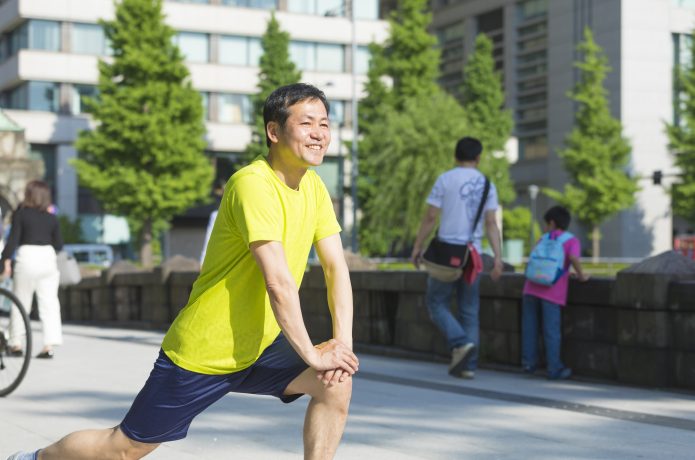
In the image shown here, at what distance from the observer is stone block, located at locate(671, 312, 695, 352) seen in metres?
8.13

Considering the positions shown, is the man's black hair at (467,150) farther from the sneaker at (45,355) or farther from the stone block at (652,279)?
the sneaker at (45,355)

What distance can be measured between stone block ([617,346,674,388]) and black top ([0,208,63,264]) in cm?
492

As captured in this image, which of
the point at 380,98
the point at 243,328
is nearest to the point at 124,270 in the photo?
the point at 243,328

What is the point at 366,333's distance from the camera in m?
12.0

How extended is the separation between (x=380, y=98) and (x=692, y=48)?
503 inches

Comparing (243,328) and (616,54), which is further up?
(616,54)

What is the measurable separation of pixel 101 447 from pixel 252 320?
0.63 metres

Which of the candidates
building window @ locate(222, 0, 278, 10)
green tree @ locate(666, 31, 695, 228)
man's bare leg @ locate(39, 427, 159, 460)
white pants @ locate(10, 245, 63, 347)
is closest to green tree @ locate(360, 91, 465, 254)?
green tree @ locate(666, 31, 695, 228)

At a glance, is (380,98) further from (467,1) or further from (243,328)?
(243,328)

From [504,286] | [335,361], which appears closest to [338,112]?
[504,286]

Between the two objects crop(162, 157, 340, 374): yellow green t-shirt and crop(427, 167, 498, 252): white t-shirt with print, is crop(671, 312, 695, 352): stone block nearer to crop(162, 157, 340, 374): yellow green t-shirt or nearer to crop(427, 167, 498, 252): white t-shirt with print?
crop(427, 167, 498, 252): white t-shirt with print

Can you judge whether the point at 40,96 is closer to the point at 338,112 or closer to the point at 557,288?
the point at 338,112

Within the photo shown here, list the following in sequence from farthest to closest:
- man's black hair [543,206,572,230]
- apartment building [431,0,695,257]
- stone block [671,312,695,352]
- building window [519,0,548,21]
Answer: building window [519,0,548,21], apartment building [431,0,695,257], man's black hair [543,206,572,230], stone block [671,312,695,352]

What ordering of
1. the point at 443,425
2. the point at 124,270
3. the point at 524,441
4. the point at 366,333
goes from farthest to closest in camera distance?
the point at 124,270, the point at 366,333, the point at 443,425, the point at 524,441
